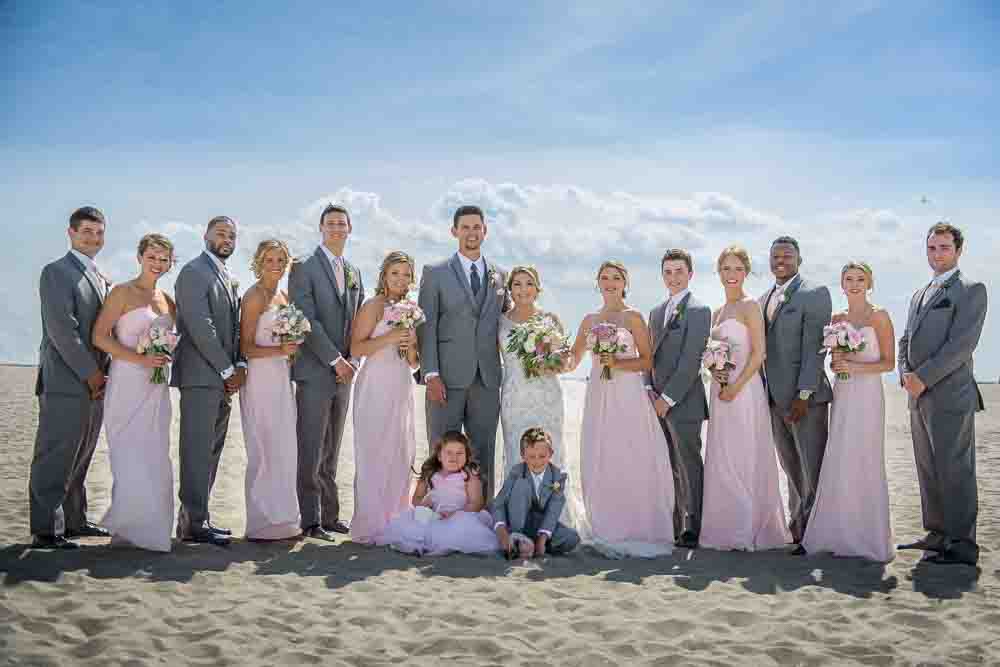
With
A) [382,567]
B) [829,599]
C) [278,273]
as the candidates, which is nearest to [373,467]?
[382,567]

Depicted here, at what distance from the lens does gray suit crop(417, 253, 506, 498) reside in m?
8.42

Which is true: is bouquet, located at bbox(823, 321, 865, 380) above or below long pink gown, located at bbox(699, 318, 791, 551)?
above

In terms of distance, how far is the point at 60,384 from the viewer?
25.2 feet

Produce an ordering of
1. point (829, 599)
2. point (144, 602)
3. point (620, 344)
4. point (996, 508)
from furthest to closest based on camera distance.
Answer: point (996, 508)
point (620, 344)
point (829, 599)
point (144, 602)

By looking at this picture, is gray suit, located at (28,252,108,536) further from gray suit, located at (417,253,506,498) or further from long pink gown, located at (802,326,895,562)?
long pink gown, located at (802,326,895,562)

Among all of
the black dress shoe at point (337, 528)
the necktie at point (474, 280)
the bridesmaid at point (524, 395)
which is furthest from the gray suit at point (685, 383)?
the black dress shoe at point (337, 528)

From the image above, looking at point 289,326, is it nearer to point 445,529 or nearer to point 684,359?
point 445,529

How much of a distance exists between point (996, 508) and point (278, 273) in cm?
933

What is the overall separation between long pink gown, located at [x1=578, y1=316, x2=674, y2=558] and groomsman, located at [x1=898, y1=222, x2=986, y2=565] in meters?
2.42

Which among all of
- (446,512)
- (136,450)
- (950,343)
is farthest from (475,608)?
(950,343)

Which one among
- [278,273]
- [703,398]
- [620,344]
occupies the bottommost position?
[703,398]

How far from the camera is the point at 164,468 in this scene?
7.82 m

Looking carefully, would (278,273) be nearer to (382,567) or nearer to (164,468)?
(164,468)

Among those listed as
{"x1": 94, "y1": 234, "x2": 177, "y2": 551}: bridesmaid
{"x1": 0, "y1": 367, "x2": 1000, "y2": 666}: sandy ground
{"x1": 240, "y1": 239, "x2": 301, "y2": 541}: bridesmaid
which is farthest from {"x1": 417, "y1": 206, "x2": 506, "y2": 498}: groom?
{"x1": 94, "y1": 234, "x2": 177, "y2": 551}: bridesmaid
